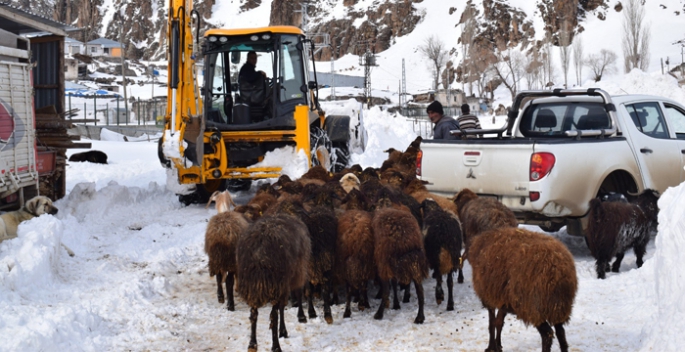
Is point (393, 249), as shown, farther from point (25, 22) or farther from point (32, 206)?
point (25, 22)

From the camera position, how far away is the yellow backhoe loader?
12703 mm

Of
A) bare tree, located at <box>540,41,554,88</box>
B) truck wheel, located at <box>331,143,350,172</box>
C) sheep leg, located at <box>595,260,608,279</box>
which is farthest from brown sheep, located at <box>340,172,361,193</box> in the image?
bare tree, located at <box>540,41,554,88</box>

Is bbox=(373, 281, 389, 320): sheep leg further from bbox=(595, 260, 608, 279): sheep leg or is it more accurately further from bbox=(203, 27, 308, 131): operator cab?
bbox=(203, 27, 308, 131): operator cab

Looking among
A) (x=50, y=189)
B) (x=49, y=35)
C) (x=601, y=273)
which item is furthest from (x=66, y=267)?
(x=49, y=35)

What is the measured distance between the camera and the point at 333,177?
424 inches

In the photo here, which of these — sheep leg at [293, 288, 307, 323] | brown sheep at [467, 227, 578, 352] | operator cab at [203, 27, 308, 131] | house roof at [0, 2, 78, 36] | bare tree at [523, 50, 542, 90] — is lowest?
sheep leg at [293, 288, 307, 323]

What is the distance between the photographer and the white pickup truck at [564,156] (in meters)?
8.62

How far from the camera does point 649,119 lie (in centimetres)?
1034

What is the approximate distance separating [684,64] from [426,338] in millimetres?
75736

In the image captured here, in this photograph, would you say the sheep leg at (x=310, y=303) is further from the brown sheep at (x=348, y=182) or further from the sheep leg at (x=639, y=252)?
the sheep leg at (x=639, y=252)

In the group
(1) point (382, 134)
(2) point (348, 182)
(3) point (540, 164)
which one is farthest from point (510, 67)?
(3) point (540, 164)

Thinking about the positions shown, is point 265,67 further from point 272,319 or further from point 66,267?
point 272,319

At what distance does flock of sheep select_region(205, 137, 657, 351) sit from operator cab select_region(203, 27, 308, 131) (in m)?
4.28

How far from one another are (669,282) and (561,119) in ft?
18.2
